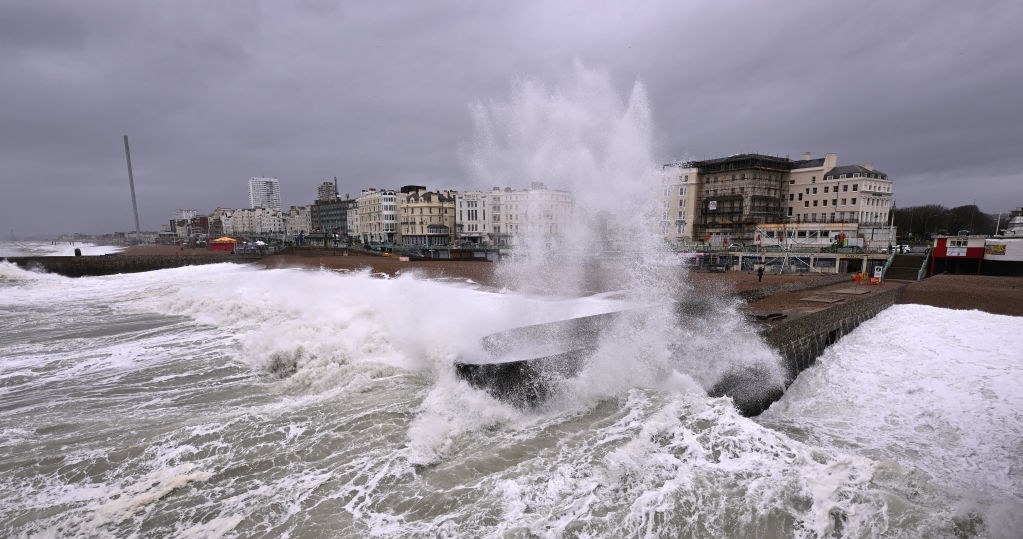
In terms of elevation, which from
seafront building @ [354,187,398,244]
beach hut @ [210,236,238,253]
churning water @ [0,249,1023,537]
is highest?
seafront building @ [354,187,398,244]

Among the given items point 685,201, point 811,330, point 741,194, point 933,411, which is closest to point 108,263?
point 811,330

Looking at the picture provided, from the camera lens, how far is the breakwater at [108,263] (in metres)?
36.7

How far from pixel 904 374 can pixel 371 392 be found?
39.7 ft

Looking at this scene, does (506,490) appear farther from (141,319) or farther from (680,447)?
(141,319)

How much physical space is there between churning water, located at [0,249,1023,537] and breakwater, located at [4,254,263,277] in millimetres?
33796

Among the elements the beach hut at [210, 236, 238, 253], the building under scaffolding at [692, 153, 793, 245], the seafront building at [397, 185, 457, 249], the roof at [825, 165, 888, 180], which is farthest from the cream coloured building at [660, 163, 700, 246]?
the beach hut at [210, 236, 238, 253]

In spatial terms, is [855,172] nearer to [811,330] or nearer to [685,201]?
[685,201]

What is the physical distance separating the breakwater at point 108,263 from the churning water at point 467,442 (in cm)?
3380

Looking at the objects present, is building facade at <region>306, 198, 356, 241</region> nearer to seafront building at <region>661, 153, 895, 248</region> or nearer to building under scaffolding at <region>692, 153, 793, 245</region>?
seafront building at <region>661, 153, 895, 248</region>

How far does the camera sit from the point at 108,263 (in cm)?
3816

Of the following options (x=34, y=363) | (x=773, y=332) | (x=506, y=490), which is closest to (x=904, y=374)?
(x=773, y=332)

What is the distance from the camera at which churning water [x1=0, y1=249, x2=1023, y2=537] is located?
4.45 metres

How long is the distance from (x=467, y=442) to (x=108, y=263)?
4808 cm

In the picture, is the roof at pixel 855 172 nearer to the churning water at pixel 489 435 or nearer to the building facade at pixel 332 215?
the churning water at pixel 489 435
